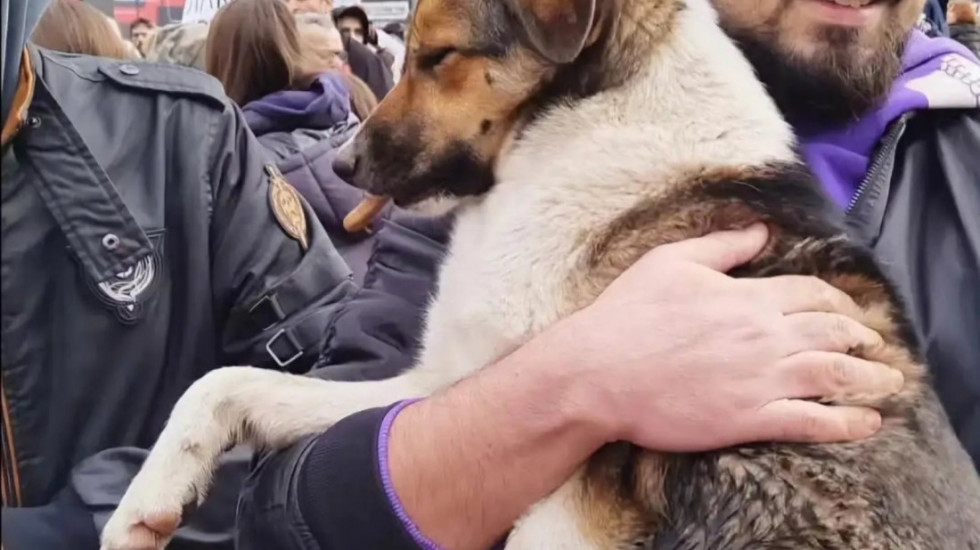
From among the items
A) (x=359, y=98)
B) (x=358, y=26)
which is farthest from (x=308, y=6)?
(x=358, y=26)

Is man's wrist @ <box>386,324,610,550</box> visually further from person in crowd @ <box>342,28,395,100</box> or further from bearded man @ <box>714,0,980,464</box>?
person in crowd @ <box>342,28,395,100</box>

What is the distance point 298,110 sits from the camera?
342cm

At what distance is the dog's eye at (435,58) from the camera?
56.5 inches

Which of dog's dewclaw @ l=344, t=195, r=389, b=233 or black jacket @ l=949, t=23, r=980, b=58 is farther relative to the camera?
black jacket @ l=949, t=23, r=980, b=58

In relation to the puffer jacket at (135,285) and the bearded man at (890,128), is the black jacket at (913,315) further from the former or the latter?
the puffer jacket at (135,285)

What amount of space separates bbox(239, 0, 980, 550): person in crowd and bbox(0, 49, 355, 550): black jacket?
0.65 feet

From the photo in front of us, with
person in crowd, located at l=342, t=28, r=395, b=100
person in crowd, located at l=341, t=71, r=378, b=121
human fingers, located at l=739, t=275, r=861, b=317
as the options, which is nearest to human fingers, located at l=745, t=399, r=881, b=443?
human fingers, located at l=739, t=275, r=861, b=317

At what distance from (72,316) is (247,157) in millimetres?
418

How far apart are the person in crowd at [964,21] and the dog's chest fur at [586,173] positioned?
3068mm

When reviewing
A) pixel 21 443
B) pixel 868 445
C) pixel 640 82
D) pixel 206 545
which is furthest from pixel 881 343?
pixel 21 443

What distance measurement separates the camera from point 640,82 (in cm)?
138

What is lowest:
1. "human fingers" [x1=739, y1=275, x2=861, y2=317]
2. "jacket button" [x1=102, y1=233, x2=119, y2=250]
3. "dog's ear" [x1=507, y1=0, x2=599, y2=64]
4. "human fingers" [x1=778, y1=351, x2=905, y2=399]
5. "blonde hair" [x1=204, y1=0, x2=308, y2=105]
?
"blonde hair" [x1=204, y1=0, x2=308, y2=105]

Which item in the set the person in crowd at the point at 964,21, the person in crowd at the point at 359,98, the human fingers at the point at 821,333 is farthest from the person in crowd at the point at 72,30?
the person in crowd at the point at 964,21

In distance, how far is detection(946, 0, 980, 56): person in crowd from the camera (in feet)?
13.2
